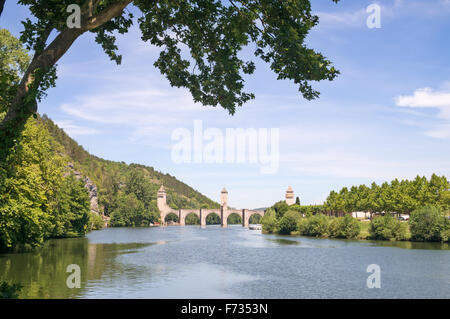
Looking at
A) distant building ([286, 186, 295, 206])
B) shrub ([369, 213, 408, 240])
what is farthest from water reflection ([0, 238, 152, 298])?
distant building ([286, 186, 295, 206])

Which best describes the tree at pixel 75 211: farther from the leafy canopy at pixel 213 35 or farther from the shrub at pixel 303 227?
the leafy canopy at pixel 213 35

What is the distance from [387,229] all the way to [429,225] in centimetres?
750

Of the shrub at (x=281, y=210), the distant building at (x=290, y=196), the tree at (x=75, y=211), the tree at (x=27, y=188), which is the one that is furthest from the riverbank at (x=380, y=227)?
the tree at (x=27, y=188)

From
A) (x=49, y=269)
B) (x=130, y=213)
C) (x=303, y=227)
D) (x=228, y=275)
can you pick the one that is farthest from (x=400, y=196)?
(x=130, y=213)

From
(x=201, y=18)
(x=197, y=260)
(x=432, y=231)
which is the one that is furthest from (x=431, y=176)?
(x=201, y=18)

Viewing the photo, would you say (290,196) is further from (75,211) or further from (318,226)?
(75,211)

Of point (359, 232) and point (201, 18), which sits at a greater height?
point (201, 18)

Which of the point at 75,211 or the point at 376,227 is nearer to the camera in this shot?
the point at 75,211

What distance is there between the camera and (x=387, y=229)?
77.5 m

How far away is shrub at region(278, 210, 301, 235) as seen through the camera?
103500 mm
